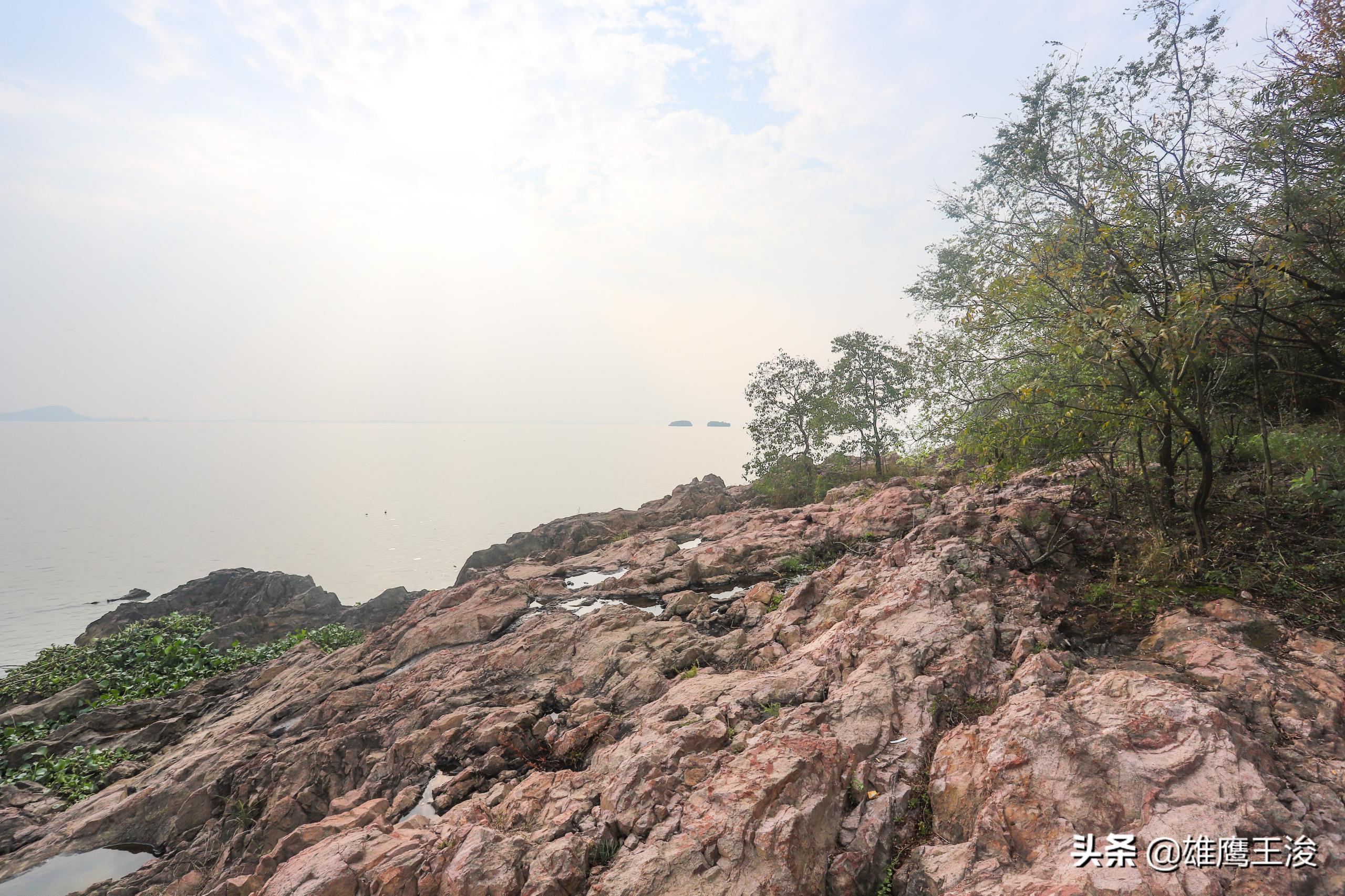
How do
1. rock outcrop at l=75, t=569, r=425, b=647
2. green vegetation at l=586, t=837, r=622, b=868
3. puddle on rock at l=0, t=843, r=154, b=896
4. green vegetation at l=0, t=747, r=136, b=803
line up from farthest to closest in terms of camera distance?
rock outcrop at l=75, t=569, r=425, b=647 < green vegetation at l=0, t=747, r=136, b=803 < puddle on rock at l=0, t=843, r=154, b=896 < green vegetation at l=586, t=837, r=622, b=868

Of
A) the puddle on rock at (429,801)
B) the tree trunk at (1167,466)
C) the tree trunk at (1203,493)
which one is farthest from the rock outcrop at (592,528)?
the tree trunk at (1203,493)

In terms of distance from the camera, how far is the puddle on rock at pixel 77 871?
9.14 metres

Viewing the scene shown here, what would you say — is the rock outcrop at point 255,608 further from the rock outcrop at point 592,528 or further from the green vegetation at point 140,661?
the rock outcrop at point 592,528

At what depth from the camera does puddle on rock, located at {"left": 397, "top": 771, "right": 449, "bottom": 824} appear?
317 inches

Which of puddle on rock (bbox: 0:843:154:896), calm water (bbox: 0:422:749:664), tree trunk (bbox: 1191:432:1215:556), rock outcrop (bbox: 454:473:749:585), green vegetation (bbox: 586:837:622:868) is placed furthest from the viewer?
calm water (bbox: 0:422:749:664)

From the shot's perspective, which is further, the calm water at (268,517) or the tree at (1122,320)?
the calm water at (268,517)

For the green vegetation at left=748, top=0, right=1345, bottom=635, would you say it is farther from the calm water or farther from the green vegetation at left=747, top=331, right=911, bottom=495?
the calm water

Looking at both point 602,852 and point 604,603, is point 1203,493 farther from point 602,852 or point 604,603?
point 604,603

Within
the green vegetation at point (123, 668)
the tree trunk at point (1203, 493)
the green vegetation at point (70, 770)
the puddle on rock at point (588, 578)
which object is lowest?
the green vegetation at point (70, 770)

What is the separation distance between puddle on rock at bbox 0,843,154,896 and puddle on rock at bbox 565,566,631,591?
1104 centimetres

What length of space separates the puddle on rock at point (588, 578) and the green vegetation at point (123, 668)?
10.2 meters

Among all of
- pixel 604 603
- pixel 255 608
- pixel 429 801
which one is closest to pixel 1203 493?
pixel 429 801

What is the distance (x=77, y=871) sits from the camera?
949 cm

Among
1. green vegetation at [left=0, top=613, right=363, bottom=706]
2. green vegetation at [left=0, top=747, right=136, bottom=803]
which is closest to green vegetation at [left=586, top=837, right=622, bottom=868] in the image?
green vegetation at [left=0, top=747, right=136, bottom=803]
